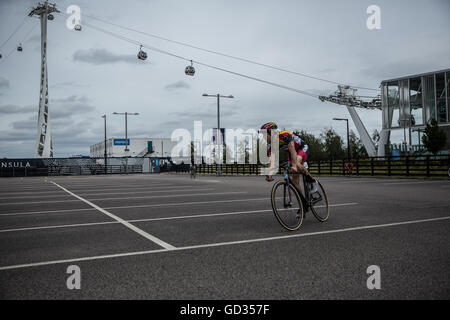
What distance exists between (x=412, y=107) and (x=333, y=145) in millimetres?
12607

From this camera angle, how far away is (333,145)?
59844 mm

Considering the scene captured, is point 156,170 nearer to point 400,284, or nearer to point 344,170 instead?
point 344,170

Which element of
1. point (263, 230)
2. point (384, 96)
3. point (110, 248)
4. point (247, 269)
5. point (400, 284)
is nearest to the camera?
point (400, 284)

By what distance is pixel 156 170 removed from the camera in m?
64.0

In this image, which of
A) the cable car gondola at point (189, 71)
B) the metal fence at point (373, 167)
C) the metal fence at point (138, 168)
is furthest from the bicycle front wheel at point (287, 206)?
the metal fence at point (138, 168)

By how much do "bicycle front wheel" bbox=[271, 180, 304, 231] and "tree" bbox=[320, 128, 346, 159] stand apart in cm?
5402

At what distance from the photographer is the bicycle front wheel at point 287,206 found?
598 centimetres

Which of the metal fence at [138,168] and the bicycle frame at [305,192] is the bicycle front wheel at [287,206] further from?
the metal fence at [138,168]

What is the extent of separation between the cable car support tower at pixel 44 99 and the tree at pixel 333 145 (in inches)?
1694

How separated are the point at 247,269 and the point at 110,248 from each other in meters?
2.00

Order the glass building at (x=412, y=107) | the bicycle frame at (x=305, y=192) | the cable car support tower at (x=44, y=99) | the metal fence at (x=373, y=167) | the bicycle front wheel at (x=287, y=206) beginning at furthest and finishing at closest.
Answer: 1. the cable car support tower at (x=44, y=99)
2. the glass building at (x=412, y=107)
3. the metal fence at (x=373, y=167)
4. the bicycle frame at (x=305, y=192)
5. the bicycle front wheel at (x=287, y=206)

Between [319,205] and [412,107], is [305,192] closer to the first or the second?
[319,205]
